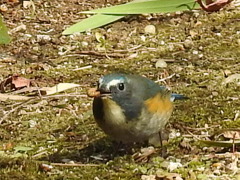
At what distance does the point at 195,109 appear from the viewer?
3.74m

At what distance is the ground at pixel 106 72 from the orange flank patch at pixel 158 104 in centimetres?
21

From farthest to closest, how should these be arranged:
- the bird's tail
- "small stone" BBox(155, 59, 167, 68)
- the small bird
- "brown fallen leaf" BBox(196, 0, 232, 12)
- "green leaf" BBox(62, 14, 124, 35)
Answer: "brown fallen leaf" BBox(196, 0, 232, 12) < "green leaf" BBox(62, 14, 124, 35) < "small stone" BBox(155, 59, 167, 68) < the bird's tail < the small bird

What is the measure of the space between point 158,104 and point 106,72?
4.08 feet

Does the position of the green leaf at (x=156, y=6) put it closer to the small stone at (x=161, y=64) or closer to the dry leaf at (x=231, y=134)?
the small stone at (x=161, y=64)

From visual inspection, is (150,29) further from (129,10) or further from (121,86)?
(121,86)

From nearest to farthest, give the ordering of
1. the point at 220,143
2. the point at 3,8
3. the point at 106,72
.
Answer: the point at 220,143, the point at 106,72, the point at 3,8

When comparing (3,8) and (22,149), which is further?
(3,8)

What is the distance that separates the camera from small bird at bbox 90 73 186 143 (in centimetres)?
300

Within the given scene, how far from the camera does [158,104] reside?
126 inches

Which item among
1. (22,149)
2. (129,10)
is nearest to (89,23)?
(129,10)

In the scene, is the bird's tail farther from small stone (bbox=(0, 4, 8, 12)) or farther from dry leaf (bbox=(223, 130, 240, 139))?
small stone (bbox=(0, 4, 8, 12))

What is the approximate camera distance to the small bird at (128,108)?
3004mm

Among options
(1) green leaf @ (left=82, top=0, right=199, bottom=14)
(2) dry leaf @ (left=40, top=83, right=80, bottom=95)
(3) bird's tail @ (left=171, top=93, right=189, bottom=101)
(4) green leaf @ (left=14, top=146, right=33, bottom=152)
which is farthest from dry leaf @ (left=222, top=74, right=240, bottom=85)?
(4) green leaf @ (left=14, top=146, right=33, bottom=152)

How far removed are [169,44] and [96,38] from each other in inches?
20.7
